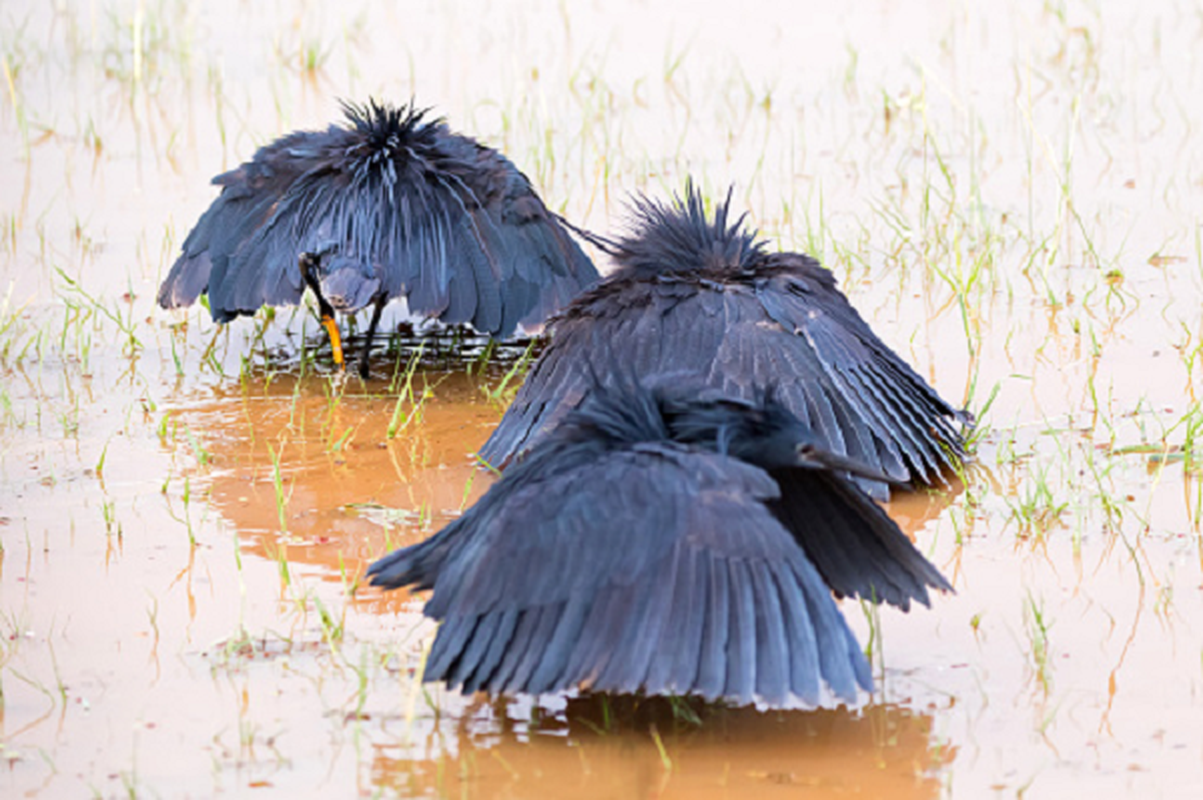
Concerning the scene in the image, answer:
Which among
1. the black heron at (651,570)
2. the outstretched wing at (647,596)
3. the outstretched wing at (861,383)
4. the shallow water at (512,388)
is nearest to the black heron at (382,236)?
the shallow water at (512,388)

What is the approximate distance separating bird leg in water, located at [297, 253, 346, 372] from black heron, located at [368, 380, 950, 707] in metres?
2.34

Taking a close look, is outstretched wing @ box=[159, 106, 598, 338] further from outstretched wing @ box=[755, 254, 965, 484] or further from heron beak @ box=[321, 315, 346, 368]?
outstretched wing @ box=[755, 254, 965, 484]

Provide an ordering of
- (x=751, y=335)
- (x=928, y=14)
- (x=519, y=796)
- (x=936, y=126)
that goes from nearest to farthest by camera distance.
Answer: (x=519, y=796) → (x=751, y=335) → (x=936, y=126) → (x=928, y=14)

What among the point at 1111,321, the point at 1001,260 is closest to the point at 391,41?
the point at 1001,260

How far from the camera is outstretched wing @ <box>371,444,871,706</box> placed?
A: 355cm

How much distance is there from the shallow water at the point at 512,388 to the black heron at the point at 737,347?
260 millimetres

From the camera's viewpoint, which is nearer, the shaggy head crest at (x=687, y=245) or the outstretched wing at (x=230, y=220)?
the shaggy head crest at (x=687, y=245)

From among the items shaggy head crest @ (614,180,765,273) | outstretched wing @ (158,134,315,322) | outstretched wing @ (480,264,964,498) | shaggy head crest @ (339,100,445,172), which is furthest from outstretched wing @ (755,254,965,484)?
outstretched wing @ (158,134,315,322)

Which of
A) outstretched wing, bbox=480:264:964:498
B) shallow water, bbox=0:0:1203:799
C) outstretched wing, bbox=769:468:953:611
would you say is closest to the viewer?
shallow water, bbox=0:0:1203:799

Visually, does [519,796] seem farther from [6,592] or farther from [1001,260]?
[1001,260]

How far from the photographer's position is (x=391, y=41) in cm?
1116

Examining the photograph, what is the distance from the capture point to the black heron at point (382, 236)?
6148 mm

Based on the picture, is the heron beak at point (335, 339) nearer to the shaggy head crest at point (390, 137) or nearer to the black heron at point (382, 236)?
the black heron at point (382, 236)

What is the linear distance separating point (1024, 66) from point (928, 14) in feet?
4.22
